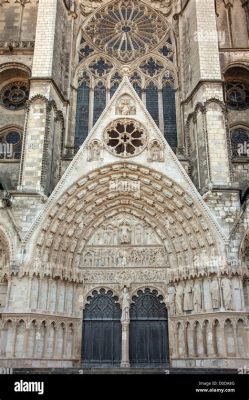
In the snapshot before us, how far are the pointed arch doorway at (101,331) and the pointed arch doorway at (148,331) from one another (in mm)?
428

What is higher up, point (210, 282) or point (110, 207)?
point (110, 207)

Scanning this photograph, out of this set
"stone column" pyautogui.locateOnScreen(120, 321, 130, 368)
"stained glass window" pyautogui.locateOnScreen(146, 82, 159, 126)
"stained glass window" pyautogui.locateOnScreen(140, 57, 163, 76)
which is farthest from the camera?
"stained glass window" pyautogui.locateOnScreen(140, 57, 163, 76)

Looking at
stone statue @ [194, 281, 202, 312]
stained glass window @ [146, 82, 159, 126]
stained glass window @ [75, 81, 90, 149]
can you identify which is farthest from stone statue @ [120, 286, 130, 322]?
stained glass window @ [146, 82, 159, 126]

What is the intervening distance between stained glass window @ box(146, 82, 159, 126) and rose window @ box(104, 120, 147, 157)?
212 cm

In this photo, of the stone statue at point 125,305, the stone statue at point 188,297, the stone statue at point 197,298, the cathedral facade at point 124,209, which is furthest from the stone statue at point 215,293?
the stone statue at point 125,305

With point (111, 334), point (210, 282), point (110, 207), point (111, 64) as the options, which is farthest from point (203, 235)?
point (111, 64)

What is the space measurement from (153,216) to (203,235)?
179 cm

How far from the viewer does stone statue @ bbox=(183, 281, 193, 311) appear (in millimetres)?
10833

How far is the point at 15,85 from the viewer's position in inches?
592

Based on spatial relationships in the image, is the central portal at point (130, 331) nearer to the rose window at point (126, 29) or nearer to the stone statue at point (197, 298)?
the stone statue at point (197, 298)

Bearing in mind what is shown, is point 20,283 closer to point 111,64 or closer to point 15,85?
point 15,85

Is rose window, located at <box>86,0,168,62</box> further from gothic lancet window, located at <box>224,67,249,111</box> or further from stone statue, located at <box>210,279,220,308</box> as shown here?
stone statue, located at <box>210,279,220,308</box>

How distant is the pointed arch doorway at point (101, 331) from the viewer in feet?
36.5

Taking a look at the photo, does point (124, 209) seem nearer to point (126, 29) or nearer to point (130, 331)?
point (130, 331)
